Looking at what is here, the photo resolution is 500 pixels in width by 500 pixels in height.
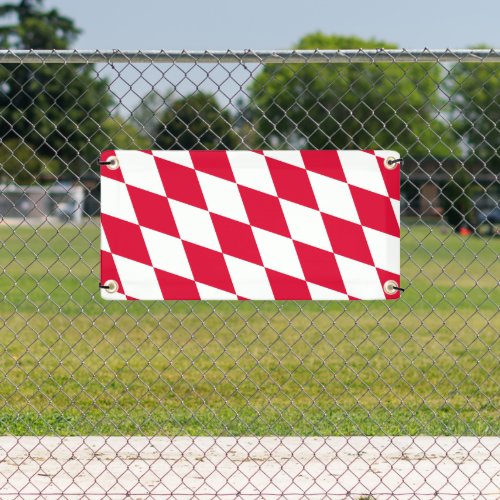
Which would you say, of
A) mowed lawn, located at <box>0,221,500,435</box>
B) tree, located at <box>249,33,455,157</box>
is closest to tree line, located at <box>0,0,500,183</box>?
tree, located at <box>249,33,455,157</box>

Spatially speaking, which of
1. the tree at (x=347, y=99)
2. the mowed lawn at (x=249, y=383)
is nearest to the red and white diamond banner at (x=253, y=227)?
the mowed lawn at (x=249, y=383)

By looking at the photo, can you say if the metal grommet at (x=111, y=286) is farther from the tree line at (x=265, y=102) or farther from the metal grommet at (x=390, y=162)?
the tree line at (x=265, y=102)

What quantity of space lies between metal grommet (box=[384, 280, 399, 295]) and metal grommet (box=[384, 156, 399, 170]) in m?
0.51

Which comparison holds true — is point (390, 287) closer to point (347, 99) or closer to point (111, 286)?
point (111, 286)

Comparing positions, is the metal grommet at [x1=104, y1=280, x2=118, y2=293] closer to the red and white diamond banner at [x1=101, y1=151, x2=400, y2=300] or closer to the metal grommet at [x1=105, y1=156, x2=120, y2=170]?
the red and white diamond banner at [x1=101, y1=151, x2=400, y2=300]

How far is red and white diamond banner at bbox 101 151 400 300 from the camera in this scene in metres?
3.97

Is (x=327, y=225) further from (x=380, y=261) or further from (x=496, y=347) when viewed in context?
(x=496, y=347)

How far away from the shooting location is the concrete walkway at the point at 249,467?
438 centimetres

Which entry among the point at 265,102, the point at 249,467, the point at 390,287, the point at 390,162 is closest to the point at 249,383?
the point at 249,467

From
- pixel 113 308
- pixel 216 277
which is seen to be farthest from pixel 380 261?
pixel 113 308

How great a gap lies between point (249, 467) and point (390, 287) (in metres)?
1.40

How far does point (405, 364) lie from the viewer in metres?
8.73

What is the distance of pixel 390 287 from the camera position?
400cm

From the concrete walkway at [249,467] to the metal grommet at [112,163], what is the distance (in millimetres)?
1564
